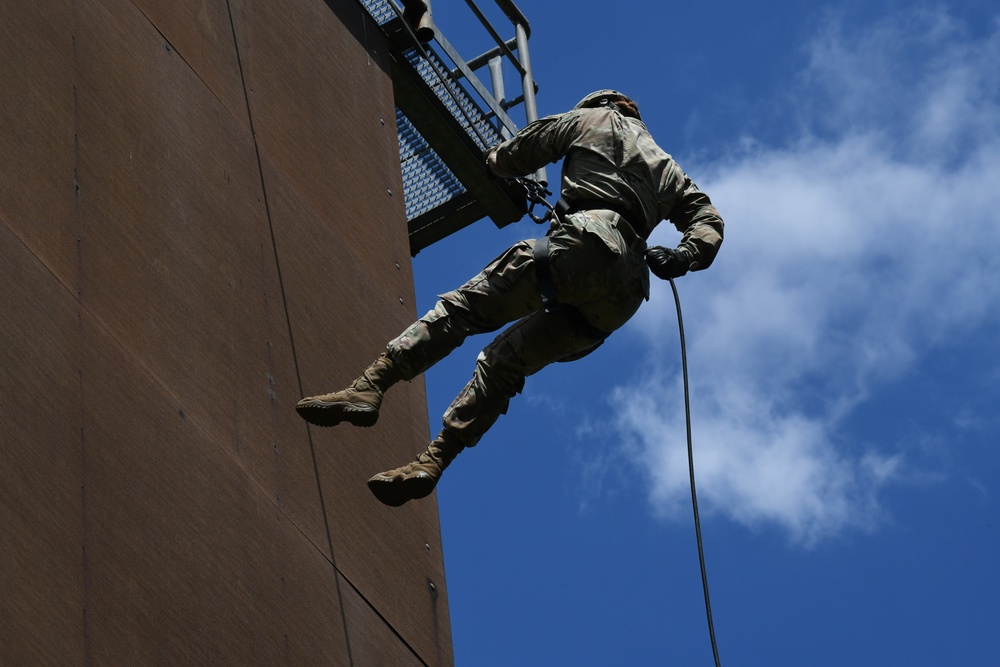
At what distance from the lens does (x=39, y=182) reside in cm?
817

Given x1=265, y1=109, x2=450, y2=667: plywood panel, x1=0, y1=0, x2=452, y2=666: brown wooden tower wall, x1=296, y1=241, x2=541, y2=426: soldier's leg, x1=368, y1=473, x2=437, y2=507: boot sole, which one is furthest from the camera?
x1=265, y1=109, x2=450, y2=667: plywood panel

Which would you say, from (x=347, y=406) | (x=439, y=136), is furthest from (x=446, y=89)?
(x=347, y=406)

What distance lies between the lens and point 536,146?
9.48 m

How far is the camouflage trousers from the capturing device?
8.80 metres

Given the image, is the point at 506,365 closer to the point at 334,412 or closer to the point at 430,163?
the point at 334,412

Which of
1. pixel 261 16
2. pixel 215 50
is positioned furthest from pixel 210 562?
pixel 261 16

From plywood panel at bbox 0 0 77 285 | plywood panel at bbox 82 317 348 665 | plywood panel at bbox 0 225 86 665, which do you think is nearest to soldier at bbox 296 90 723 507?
plywood panel at bbox 82 317 348 665

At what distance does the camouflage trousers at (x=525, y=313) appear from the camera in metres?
8.80

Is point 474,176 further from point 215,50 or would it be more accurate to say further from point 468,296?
point 468,296

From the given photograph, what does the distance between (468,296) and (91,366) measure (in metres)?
1.97

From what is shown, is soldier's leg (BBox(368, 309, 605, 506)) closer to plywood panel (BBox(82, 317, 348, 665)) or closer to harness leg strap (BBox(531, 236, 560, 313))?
harness leg strap (BBox(531, 236, 560, 313))

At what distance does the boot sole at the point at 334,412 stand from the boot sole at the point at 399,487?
34cm

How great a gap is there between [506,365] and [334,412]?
1.18 metres

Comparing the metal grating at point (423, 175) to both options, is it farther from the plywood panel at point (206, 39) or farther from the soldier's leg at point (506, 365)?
the soldier's leg at point (506, 365)
